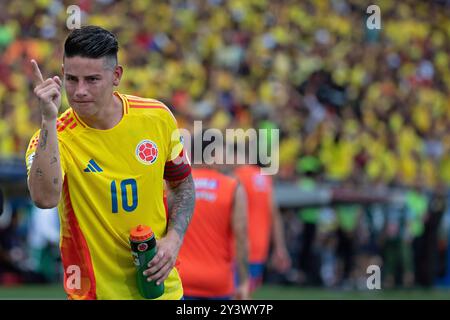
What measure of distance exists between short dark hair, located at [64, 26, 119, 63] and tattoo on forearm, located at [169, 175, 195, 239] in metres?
0.93

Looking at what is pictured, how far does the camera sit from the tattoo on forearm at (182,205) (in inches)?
217

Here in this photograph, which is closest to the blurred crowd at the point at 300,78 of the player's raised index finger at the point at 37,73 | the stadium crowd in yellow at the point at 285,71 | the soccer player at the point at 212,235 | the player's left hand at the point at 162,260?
the stadium crowd in yellow at the point at 285,71

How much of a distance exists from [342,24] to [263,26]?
237 centimetres

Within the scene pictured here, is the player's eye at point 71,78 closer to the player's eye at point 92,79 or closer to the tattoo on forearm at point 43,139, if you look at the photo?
the player's eye at point 92,79

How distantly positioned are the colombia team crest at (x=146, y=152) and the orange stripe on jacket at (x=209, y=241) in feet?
11.4

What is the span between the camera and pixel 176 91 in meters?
20.3

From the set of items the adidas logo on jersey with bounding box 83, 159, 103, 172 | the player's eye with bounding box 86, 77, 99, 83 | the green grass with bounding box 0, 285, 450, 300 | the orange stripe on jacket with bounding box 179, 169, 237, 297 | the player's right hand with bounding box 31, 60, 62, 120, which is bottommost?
the green grass with bounding box 0, 285, 450, 300

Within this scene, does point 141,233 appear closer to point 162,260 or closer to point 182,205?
point 162,260

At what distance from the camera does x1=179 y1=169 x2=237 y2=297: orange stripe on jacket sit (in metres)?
8.73

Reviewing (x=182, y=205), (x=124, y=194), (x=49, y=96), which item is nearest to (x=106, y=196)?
(x=124, y=194)

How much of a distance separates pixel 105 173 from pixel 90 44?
0.65 meters

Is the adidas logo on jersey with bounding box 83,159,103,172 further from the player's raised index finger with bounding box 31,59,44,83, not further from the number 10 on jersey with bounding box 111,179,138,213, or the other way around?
the player's raised index finger with bounding box 31,59,44,83

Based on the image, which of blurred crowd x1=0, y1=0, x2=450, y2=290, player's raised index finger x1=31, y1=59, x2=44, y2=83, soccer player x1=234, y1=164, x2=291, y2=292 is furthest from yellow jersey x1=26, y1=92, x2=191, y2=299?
blurred crowd x1=0, y1=0, x2=450, y2=290

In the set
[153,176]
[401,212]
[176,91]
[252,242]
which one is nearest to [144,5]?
[176,91]
